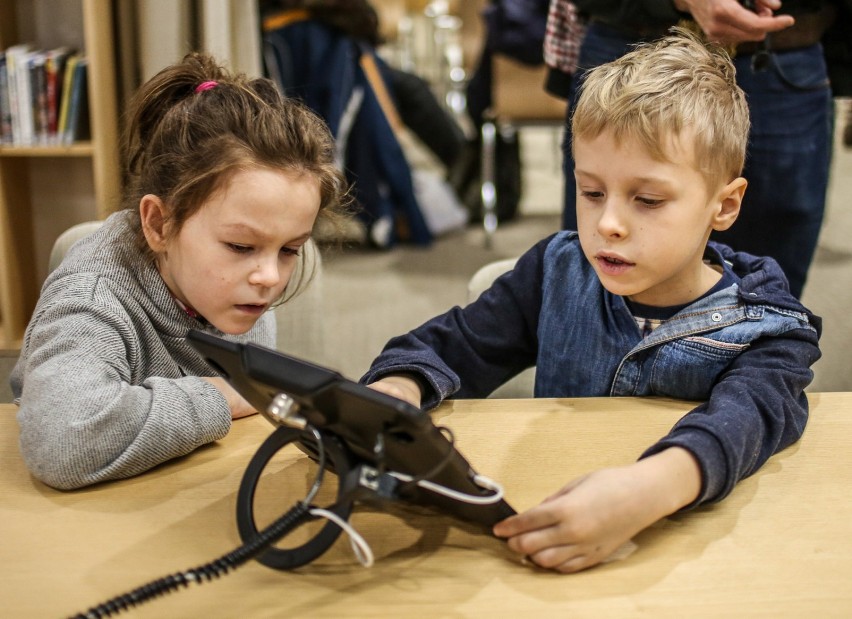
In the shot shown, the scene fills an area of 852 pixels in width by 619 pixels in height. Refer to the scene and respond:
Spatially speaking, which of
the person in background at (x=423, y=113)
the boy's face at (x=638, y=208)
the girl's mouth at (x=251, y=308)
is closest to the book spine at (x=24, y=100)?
the person in background at (x=423, y=113)

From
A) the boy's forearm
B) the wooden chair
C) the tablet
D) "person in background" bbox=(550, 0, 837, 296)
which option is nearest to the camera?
the tablet

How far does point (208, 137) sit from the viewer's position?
110cm

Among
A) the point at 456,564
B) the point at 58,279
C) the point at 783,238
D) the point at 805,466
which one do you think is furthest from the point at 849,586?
the point at 783,238

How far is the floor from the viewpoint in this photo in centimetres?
288

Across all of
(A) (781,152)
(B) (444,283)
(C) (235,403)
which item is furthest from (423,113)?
(C) (235,403)

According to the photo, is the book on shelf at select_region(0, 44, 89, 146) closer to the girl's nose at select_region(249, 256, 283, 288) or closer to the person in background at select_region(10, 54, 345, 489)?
the person in background at select_region(10, 54, 345, 489)

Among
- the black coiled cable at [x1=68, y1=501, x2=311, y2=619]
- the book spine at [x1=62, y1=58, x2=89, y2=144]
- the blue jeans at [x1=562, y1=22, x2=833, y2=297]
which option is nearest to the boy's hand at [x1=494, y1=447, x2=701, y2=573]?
the black coiled cable at [x1=68, y1=501, x2=311, y2=619]

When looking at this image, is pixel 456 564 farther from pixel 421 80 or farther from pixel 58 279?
pixel 421 80

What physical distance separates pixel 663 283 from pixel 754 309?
→ 0.11 meters

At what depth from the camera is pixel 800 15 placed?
5.00 ft

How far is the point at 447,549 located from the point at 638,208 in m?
0.45

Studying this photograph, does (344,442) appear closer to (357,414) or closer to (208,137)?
(357,414)

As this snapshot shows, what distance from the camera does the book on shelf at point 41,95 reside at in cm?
253

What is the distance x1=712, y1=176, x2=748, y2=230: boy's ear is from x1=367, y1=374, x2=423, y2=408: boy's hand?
1.34 ft
